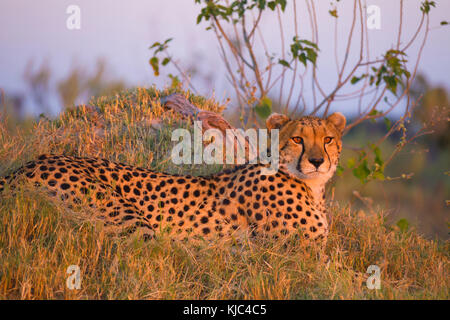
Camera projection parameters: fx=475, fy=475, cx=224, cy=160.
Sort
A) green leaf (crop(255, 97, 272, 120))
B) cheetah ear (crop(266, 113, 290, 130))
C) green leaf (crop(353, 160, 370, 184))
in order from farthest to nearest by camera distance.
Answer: green leaf (crop(353, 160, 370, 184)) → green leaf (crop(255, 97, 272, 120)) → cheetah ear (crop(266, 113, 290, 130))

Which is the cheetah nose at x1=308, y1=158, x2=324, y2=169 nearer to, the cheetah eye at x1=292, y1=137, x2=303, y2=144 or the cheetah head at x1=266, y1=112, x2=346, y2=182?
the cheetah head at x1=266, y1=112, x2=346, y2=182

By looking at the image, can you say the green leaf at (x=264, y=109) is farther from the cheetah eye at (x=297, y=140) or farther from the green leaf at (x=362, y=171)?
the green leaf at (x=362, y=171)

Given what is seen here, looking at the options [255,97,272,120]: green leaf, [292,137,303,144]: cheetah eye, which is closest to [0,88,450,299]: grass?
[292,137,303,144]: cheetah eye

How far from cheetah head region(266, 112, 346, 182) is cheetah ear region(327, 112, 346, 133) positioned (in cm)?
6

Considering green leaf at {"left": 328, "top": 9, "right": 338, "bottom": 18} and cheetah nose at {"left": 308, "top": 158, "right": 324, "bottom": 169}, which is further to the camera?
green leaf at {"left": 328, "top": 9, "right": 338, "bottom": 18}

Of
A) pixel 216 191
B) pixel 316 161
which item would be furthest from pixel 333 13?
pixel 216 191

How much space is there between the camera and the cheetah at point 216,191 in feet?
11.1

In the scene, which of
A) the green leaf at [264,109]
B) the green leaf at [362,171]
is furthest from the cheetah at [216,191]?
the green leaf at [362,171]

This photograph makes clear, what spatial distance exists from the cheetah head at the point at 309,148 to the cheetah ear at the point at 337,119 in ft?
0.19

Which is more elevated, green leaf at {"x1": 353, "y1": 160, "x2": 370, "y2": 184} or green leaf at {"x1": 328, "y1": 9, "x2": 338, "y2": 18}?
green leaf at {"x1": 328, "y1": 9, "x2": 338, "y2": 18}

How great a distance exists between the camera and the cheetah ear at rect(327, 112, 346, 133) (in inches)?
145

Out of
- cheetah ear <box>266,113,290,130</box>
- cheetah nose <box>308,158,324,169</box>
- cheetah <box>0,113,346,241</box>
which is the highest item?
cheetah ear <box>266,113,290,130</box>
